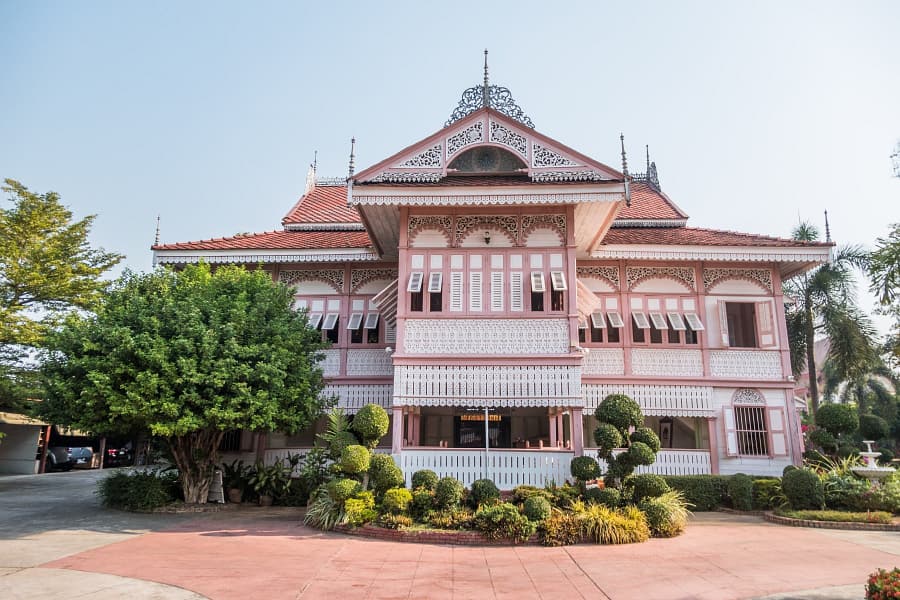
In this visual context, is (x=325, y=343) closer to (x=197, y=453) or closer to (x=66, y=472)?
(x=197, y=453)

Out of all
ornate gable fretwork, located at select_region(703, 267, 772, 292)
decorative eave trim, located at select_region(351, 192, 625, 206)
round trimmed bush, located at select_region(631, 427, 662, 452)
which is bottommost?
round trimmed bush, located at select_region(631, 427, 662, 452)

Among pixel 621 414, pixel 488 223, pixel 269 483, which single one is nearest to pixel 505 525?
pixel 621 414

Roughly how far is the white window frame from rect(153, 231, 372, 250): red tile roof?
3514 millimetres

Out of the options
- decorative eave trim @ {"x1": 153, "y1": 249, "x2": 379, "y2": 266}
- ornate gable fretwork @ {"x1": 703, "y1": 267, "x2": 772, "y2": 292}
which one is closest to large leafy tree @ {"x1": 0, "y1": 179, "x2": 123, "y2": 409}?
decorative eave trim @ {"x1": 153, "y1": 249, "x2": 379, "y2": 266}

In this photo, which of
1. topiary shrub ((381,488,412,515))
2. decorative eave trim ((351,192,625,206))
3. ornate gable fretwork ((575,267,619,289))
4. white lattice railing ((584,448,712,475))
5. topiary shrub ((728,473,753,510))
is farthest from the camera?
ornate gable fretwork ((575,267,619,289))

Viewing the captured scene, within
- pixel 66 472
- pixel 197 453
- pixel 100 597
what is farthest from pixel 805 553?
pixel 66 472

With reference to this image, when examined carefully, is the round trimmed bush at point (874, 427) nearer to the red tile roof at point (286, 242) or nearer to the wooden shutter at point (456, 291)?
the wooden shutter at point (456, 291)

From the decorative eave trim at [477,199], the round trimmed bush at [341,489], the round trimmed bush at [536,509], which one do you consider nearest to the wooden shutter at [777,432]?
the decorative eave trim at [477,199]

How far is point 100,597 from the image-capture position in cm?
631

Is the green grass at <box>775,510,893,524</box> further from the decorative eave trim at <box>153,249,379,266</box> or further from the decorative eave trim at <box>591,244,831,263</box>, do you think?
the decorative eave trim at <box>153,249,379,266</box>

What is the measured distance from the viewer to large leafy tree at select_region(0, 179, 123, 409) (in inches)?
696

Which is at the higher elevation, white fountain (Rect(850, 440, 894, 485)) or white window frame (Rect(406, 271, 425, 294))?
white window frame (Rect(406, 271, 425, 294))

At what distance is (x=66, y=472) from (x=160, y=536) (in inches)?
810

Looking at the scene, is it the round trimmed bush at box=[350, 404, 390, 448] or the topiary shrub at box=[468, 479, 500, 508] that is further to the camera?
the round trimmed bush at box=[350, 404, 390, 448]
